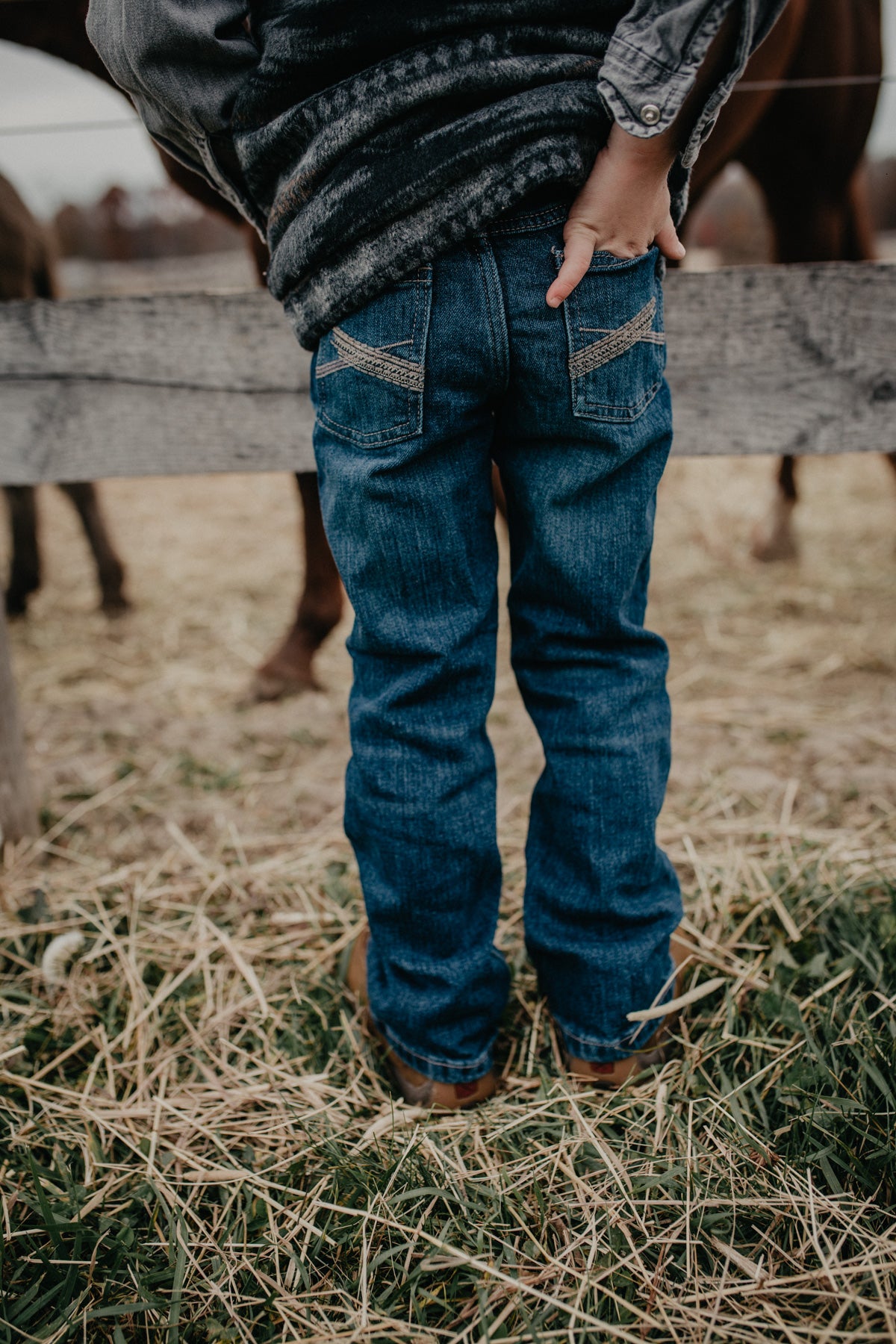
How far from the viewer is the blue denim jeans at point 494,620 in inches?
34.1

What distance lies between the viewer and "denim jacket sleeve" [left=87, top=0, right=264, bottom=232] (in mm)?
815

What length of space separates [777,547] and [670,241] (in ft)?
7.69

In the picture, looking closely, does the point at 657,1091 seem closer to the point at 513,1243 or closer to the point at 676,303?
the point at 513,1243

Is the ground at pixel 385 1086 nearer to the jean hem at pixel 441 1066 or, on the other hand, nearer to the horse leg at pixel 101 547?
the jean hem at pixel 441 1066

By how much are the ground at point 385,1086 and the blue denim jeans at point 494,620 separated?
0.48 ft

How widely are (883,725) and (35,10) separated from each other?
2521mm

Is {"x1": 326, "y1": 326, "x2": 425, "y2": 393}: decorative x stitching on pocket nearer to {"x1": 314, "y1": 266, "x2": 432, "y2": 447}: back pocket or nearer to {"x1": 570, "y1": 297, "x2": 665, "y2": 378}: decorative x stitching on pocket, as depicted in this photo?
{"x1": 314, "y1": 266, "x2": 432, "y2": 447}: back pocket

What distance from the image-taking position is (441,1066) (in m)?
1.08

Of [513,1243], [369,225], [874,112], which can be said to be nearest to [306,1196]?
[513,1243]

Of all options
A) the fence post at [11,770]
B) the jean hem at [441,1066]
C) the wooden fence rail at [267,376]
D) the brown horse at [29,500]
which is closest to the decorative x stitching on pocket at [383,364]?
the wooden fence rail at [267,376]

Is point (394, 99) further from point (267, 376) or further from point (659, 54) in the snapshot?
point (267, 376)

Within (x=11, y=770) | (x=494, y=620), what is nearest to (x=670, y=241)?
(x=494, y=620)

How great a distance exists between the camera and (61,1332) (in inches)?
33.5

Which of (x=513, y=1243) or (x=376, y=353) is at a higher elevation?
(x=376, y=353)
